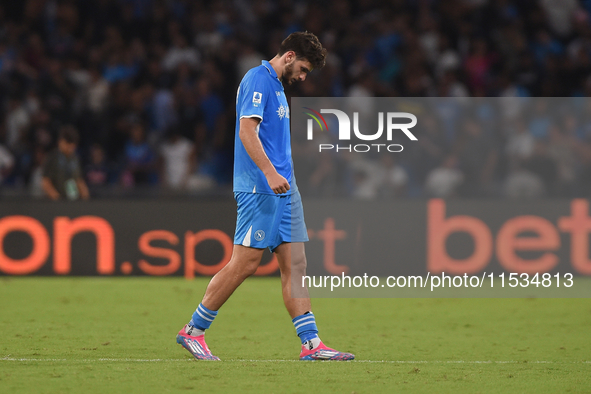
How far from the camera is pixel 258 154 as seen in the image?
489 centimetres

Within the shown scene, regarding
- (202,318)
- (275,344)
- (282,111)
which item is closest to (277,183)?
(282,111)

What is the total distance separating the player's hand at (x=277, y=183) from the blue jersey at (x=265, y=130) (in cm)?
26

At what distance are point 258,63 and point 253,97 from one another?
8.42 m

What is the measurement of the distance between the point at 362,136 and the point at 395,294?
1866 mm

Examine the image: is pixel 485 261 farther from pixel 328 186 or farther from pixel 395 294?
pixel 328 186

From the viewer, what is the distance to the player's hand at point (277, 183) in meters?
4.80

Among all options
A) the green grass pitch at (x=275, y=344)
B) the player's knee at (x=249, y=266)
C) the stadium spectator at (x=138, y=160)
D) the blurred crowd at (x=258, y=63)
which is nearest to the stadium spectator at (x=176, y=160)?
the blurred crowd at (x=258, y=63)

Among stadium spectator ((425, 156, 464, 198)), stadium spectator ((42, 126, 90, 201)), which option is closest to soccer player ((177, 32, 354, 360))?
stadium spectator ((425, 156, 464, 198))

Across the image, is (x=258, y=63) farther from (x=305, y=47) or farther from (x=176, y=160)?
(x=305, y=47)

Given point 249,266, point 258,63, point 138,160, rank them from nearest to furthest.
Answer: point 249,266, point 138,160, point 258,63

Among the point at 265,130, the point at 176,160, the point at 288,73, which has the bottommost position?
the point at 265,130

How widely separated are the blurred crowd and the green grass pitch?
2.30 meters

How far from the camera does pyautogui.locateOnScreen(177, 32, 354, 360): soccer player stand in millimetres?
5066

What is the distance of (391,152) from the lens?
10609mm
